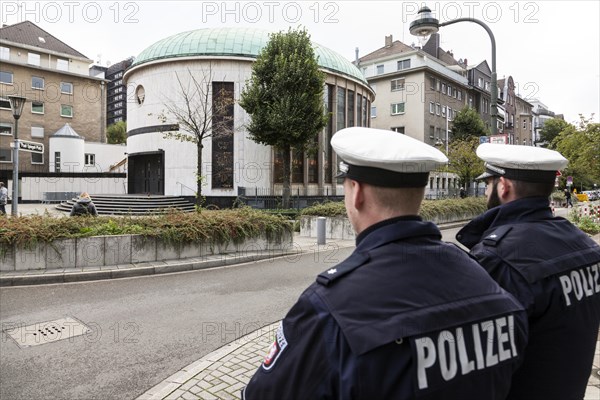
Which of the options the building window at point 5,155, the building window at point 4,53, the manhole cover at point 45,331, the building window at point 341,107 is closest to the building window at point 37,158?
the building window at point 5,155

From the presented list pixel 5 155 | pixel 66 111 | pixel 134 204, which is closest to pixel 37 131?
pixel 5 155

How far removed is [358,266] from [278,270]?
9014 millimetres

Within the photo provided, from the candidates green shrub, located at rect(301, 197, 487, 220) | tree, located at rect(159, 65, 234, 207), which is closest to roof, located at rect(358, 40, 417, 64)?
tree, located at rect(159, 65, 234, 207)

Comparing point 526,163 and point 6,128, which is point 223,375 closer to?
point 526,163

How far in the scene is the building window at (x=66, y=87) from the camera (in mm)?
47250

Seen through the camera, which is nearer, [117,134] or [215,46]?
[215,46]

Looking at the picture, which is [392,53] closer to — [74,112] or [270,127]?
[270,127]

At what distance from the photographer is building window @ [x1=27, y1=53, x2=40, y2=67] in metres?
46.4

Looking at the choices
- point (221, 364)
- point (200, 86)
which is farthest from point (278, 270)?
point (200, 86)

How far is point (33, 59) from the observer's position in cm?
4669

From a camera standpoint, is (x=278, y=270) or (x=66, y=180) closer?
(x=278, y=270)

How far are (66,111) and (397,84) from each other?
38476 millimetres

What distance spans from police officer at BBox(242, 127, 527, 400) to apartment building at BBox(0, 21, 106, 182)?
150 ft

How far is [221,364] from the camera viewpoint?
4551 mm
